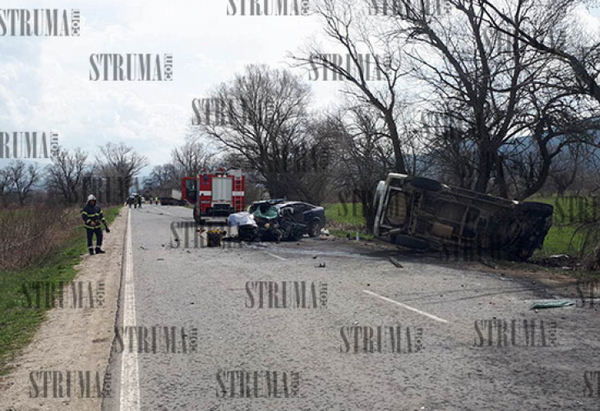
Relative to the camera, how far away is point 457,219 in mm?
16203

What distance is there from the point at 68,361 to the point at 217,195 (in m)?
25.6

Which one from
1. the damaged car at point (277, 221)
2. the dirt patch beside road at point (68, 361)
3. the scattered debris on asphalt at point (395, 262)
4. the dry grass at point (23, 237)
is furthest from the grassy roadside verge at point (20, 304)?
the scattered debris on asphalt at point (395, 262)

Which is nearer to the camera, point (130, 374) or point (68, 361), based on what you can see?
point (130, 374)

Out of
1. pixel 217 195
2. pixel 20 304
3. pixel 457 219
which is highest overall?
pixel 217 195

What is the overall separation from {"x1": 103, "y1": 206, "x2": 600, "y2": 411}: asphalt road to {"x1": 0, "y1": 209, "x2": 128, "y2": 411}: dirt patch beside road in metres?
0.24

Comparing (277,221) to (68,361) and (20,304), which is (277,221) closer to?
(20,304)

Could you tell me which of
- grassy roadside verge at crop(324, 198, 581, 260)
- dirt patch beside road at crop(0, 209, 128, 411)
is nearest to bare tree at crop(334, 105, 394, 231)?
grassy roadside verge at crop(324, 198, 581, 260)

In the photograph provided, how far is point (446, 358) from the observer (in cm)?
630

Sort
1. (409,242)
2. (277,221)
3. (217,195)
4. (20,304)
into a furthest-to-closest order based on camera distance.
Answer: (217,195), (277,221), (409,242), (20,304)

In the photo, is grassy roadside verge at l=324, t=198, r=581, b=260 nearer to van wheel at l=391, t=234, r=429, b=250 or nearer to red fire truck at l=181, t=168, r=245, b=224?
van wheel at l=391, t=234, r=429, b=250

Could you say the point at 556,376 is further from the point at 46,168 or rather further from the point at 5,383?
the point at 46,168

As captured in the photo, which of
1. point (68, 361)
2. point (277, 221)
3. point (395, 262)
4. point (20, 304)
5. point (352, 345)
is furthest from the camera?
point (277, 221)

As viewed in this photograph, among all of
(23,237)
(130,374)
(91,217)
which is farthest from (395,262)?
(23,237)

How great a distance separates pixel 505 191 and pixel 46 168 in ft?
327
